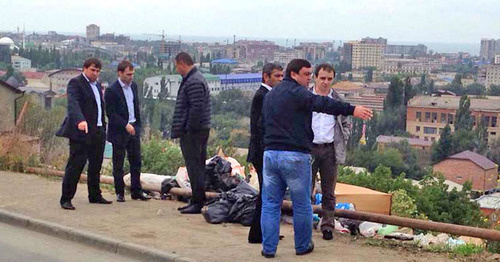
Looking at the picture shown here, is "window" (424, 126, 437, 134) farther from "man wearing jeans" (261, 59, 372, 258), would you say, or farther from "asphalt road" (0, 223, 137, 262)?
"man wearing jeans" (261, 59, 372, 258)

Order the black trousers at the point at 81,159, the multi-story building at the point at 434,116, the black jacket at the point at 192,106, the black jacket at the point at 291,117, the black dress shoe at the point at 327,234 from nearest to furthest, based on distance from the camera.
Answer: the black jacket at the point at 291,117 < the black dress shoe at the point at 327,234 < the black jacket at the point at 192,106 < the black trousers at the point at 81,159 < the multi-story building at the point at 434,116

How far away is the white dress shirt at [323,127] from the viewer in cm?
737

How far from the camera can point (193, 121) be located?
8.24m

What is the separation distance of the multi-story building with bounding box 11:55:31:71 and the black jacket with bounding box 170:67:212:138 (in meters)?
155

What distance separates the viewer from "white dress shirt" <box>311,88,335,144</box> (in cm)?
737

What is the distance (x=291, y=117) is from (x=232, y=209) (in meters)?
1.91

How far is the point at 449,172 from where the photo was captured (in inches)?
2822

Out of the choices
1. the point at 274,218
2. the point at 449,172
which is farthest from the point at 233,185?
the point at 449,172

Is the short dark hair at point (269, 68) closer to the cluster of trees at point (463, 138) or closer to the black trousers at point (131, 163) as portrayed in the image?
the black trousers at point (131, 163)

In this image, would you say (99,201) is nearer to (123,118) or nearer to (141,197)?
(141,197)

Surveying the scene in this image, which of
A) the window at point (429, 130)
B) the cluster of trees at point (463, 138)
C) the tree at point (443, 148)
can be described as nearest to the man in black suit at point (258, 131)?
the cluster of trees at point (463, 138)

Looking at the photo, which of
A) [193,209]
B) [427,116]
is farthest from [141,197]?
[427,116]

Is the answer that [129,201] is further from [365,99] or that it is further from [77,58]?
[77,58]

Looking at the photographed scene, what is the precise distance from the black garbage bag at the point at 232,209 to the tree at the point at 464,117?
99.2m
